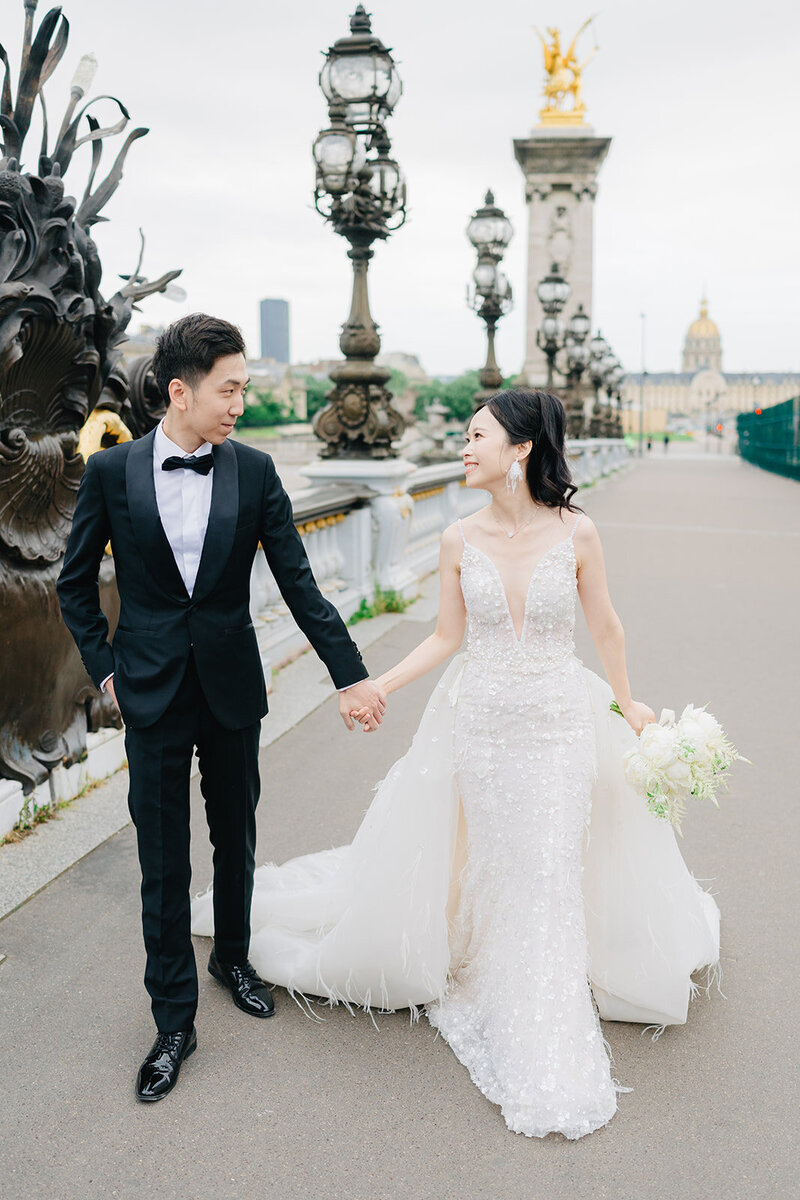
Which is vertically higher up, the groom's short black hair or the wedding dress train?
the groom's short black hair

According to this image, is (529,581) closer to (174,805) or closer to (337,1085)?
(174,805)

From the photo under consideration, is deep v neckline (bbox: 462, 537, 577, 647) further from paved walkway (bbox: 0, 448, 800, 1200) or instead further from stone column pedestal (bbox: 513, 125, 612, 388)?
stone column pedestal (bbox: 513, 125, 612, 388)

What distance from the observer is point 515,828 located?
355 centimetres

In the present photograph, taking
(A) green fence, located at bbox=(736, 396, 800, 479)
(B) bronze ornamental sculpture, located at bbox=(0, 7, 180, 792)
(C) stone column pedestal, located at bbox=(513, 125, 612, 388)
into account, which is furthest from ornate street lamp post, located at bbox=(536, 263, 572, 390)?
(C) stone column pedestal, located at bbox=(513, 125, 612, 388)

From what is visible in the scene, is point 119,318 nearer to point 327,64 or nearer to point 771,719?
point 771,719

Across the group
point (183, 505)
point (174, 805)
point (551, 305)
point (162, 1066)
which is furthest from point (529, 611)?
point (551, 305)

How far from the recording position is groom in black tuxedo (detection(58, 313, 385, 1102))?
122 inches

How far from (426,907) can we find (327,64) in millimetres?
8537

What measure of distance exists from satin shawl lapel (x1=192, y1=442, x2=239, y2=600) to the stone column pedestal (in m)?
56.2

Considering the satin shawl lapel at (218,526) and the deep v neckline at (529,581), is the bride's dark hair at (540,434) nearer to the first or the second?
the deep v neckline at (529,581)

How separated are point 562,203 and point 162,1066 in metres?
61.2

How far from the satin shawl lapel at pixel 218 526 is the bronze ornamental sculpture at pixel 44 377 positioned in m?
1.78

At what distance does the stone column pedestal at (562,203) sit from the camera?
192 feet

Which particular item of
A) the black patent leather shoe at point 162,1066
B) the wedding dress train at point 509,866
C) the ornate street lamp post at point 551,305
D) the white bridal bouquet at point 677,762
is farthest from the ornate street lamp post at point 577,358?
the black patent leather shoe at point 162,1066
